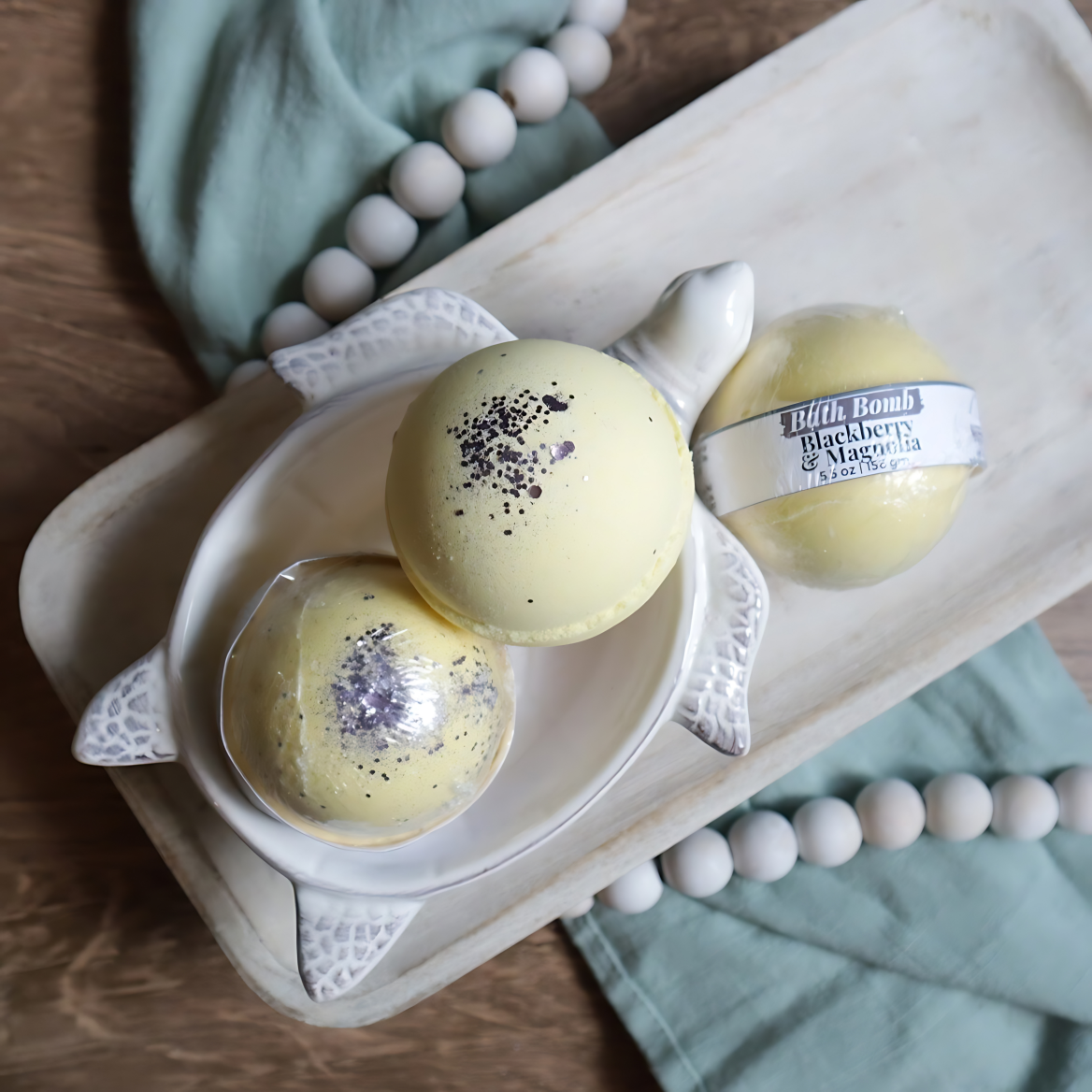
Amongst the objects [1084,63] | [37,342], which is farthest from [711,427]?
[37,342]

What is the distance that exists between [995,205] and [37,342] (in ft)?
1.82

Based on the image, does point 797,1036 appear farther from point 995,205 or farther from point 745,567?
point 995,205

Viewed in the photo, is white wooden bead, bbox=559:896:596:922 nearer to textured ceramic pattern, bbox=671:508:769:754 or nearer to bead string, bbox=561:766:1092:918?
bead string, bbox=561:766:1092:918

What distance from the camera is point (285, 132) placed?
56 centimetres

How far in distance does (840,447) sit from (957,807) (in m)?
0.30

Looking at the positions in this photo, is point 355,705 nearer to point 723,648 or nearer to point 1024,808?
point 723,648

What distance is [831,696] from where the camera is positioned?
47cm

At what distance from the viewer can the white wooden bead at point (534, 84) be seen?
0.54 meters

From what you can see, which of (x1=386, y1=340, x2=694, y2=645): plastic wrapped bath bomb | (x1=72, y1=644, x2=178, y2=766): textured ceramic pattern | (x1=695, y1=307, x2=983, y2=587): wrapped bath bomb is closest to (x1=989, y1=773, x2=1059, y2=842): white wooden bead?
(x1=695, y1=307, x2=983, y2=587): wrapped bath bomb

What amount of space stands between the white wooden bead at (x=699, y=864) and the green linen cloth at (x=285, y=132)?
385 millimetres

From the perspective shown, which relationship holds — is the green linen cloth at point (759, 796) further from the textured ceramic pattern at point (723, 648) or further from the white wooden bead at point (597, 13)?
the textured ceramic pattern at point (723, 648)

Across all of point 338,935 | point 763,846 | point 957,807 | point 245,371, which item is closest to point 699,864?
point 763,846

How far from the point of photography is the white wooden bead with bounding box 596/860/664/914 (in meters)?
0.57

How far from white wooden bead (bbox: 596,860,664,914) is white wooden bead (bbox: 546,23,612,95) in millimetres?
472
